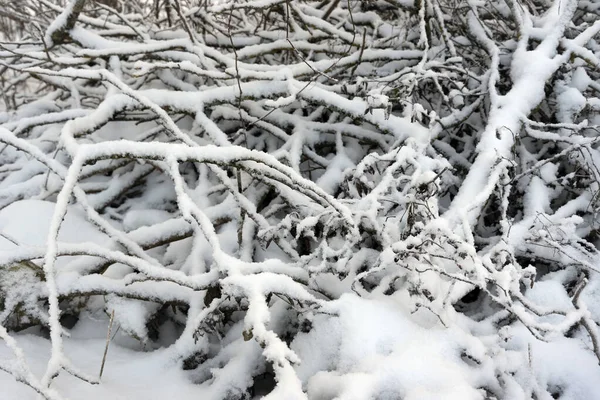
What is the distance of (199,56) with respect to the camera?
197cm

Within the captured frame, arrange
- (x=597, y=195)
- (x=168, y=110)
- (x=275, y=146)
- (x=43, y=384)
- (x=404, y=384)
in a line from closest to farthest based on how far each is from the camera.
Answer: (x=43, y=384)
(x=404, y=384)
(x=597, y=195)
(x=168, y=110)
(x=275, y=146)

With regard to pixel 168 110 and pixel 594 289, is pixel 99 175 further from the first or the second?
pixel 594 289

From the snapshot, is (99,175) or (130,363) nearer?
(130,363)

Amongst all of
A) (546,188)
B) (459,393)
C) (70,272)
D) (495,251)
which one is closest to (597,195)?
(546,188)

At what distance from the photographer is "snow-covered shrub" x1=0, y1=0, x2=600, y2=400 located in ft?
3.65

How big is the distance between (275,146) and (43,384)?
56.5 inches

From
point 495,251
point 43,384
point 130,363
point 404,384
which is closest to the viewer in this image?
point 43,384

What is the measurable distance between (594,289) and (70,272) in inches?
65.7

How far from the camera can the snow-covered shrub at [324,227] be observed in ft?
3.65

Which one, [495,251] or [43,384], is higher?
[495,251]

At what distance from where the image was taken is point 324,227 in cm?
138

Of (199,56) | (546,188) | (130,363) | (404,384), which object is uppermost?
(199,56)

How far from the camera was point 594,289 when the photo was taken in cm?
137

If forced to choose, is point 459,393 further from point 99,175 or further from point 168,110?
point 99,175
